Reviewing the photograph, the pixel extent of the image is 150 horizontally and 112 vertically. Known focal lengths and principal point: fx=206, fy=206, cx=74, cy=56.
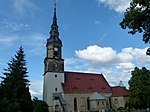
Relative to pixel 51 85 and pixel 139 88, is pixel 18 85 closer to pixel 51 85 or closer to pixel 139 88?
pixel 51 85

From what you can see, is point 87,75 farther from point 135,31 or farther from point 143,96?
point 135,31

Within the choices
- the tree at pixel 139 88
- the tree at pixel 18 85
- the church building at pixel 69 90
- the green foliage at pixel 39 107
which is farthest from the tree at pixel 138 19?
the church building at pixel 69 90

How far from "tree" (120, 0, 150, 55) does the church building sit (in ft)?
113

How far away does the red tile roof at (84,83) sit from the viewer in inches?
1941

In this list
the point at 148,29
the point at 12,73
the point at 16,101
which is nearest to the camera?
the point at 148,29

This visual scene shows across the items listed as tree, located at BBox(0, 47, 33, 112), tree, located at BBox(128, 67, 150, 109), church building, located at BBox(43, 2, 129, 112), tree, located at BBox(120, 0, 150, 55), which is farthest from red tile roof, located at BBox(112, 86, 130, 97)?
tree, located at BBox(120, 0, 150, 55)

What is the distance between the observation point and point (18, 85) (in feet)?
99.7

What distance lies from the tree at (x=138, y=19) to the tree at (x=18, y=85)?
61.9 ft

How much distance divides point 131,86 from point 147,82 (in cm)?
293

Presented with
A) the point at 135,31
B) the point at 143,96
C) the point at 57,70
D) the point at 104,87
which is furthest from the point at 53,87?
the point at 135,31

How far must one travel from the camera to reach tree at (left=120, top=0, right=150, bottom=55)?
11.1 metres

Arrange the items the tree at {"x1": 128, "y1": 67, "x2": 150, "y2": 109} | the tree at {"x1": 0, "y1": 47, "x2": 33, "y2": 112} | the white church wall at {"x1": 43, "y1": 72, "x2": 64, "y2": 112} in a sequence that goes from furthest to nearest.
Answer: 1. the white church wall at {"x1": 43, "y1": 72, "x2": 64, "y2": 112}
2. the tree at {"x1": 128, "y1": 67, "x2": 150, "y2": 109}
3. the tree at {"x1": 0, "y1": 47, "x2": 33, "y2": 112}

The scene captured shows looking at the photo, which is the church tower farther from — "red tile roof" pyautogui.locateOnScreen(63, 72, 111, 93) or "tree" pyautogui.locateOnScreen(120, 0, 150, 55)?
"tree" pyautogui.locateOnScreen(120, 0, 150, 55)

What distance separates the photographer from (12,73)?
3184 cm
